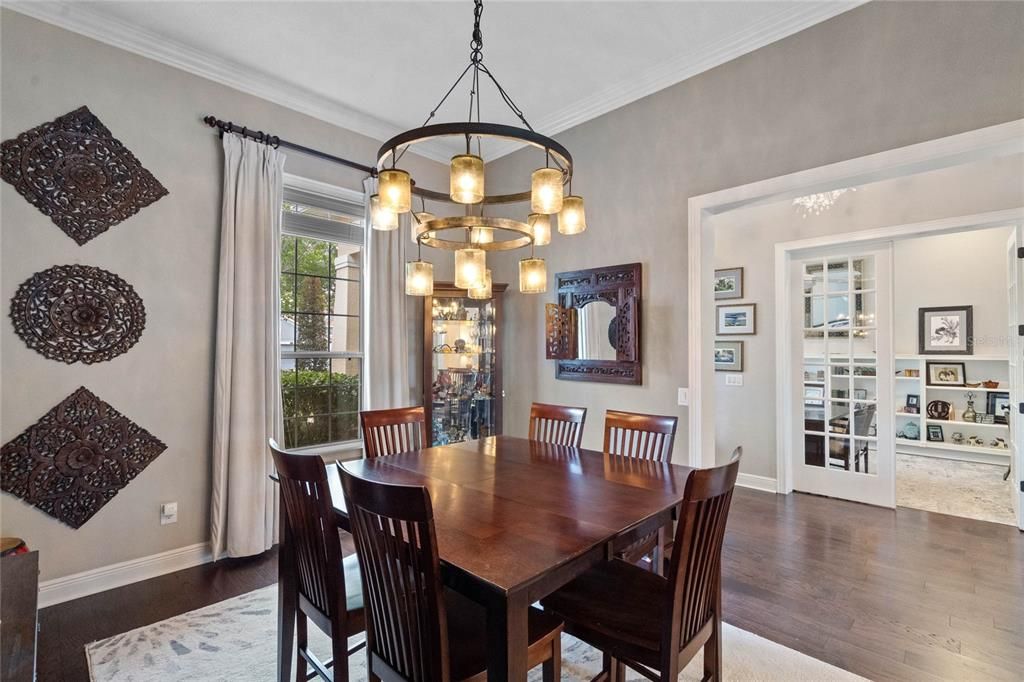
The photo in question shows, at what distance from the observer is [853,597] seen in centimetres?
260

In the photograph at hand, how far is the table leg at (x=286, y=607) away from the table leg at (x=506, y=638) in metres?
1.03

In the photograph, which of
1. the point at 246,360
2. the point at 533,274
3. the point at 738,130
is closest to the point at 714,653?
the point at 533,274

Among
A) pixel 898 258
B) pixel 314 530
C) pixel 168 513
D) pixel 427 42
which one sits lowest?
pixel 168 513

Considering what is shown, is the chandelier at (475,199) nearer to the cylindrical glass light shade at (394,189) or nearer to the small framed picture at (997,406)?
the cylindrical glass light shade at (394,189)

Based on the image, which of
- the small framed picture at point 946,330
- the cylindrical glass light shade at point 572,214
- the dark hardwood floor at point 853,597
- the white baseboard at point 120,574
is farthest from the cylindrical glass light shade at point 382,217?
the small framed picture at point 946,330

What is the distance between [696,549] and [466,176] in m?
1.50

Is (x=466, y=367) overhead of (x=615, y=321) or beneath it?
beneath

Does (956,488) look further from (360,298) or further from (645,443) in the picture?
(360,298)

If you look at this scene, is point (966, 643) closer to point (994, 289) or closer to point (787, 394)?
point (787, 394)

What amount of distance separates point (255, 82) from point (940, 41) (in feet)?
13.1

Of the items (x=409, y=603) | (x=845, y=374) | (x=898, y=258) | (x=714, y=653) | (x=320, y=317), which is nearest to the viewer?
(x=409, y=603)

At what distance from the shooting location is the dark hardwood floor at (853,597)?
2.10 metres

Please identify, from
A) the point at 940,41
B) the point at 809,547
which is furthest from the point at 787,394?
the point at 940,41

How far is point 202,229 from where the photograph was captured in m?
3.05
